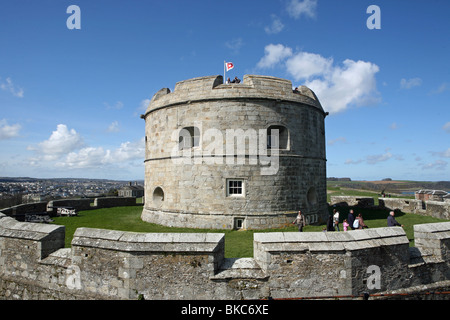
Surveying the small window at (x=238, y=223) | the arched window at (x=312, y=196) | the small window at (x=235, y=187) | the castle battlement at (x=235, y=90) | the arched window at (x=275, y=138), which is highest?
the castle battlement at (x=235, y=90)

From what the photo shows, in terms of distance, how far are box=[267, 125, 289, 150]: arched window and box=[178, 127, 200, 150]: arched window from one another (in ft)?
11.2

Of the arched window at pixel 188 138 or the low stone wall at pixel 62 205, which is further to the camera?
the low stone wall at pixel 62 205

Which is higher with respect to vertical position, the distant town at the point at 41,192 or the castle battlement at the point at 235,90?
the castle battlement at the point at 235,90

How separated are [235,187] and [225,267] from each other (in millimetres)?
6884

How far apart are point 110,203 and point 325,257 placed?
19.1 meters

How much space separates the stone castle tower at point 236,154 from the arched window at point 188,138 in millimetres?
48

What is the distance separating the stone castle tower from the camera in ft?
40.3

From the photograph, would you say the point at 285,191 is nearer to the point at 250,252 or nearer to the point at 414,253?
the point at 250,252

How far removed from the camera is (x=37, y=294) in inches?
248

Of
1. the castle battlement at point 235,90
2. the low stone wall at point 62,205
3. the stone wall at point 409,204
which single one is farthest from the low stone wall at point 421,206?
the low stone wall at point 62,205

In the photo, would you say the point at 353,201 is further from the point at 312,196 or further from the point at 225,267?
the point at 225,267

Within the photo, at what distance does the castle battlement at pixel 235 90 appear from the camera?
12.4 meters

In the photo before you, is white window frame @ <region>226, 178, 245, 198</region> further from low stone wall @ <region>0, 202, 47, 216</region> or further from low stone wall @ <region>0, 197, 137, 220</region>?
low stone wall @ <region>0, 202, 47, 216</region>

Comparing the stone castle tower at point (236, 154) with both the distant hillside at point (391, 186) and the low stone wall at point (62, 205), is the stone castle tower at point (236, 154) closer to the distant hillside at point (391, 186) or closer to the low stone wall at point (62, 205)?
the low stone wall at point (62, 205)
